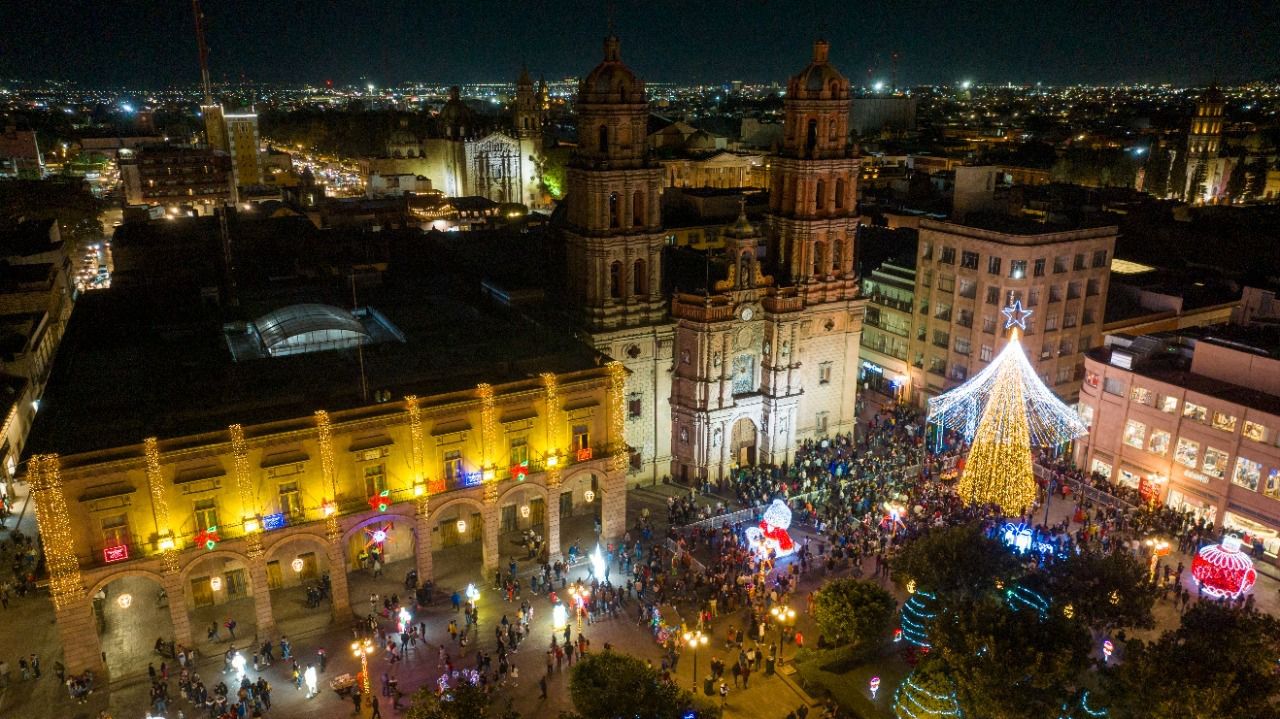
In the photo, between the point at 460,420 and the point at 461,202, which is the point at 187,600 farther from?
the point at 461,202

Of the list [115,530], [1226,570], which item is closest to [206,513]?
[115,530]

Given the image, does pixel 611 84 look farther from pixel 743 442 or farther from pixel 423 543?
→ pixel 423 543

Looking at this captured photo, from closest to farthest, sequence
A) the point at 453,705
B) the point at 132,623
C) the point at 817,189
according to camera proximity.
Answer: the point at 453,705
the point at 132,623
the point at 817,189

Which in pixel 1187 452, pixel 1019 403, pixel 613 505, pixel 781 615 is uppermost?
pixel 1019 403

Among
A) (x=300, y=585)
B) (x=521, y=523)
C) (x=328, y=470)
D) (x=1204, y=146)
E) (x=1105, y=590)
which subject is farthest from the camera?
(x=1204, y=146)

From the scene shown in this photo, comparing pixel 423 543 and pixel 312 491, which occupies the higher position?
pixel 312 491

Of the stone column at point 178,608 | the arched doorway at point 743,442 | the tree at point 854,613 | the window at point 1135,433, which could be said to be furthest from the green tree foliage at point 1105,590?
the stone column at point 178,608

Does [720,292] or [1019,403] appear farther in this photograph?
[720,292]
